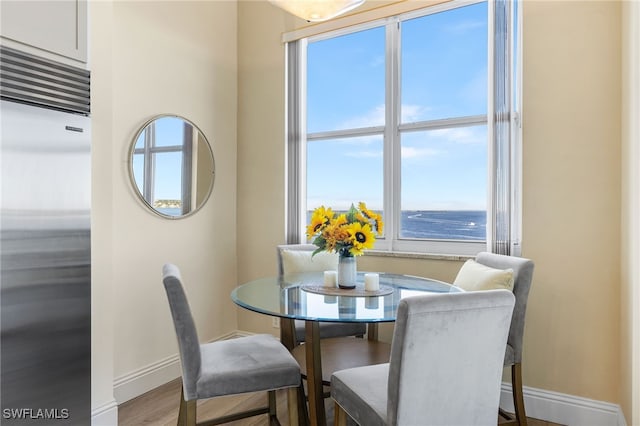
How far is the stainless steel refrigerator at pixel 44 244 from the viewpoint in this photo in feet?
5.59

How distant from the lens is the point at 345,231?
212 centimetres

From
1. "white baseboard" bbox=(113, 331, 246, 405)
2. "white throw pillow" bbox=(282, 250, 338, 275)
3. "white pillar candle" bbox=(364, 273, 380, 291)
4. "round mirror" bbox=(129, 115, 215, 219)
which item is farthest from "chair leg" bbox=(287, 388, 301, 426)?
"round mirror" bbox=(129, 115, 215, 219)

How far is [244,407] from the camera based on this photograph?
2502 millimetres

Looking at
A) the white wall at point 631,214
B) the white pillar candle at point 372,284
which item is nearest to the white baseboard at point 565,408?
the white wall at point 631,214

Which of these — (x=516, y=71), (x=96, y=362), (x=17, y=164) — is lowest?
(x=96, y=362)

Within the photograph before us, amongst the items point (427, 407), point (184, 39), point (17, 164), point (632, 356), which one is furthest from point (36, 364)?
point (632, 356)

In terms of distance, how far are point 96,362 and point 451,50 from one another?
3.04m

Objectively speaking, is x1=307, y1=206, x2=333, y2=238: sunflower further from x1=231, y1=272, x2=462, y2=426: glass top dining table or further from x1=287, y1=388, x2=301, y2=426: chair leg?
x1=287, y1=388, x2=301, y2=426: chair leg

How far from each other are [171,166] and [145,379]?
1511 mm

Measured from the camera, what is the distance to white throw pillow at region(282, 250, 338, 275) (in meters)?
2.83

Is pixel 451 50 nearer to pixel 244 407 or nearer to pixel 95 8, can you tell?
pixel 95 8

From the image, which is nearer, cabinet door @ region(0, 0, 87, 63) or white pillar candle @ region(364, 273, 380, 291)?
cabinet door @ region(0, 0, 87, 63)

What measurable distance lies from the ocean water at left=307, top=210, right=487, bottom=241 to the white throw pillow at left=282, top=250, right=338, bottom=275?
0.62m

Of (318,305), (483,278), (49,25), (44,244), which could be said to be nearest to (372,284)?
(318,305)
